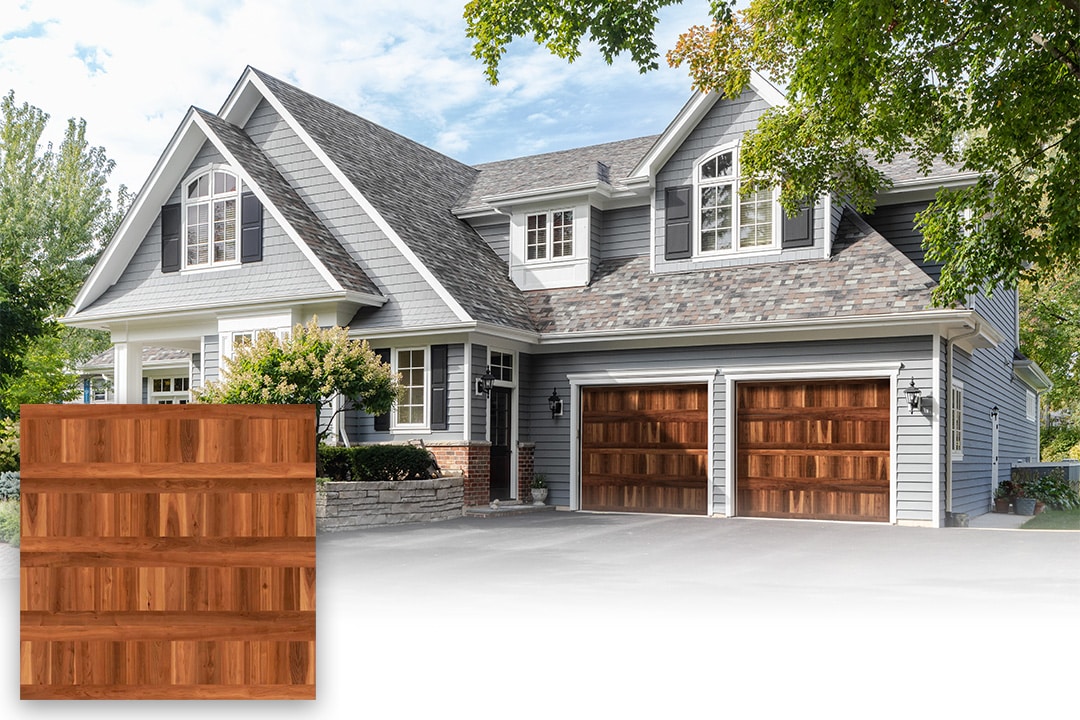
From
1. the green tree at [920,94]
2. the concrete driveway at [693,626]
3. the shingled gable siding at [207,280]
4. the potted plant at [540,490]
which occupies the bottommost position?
the potted plant at [540,490]

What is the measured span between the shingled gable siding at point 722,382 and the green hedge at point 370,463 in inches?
121

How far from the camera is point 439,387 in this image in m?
16.9

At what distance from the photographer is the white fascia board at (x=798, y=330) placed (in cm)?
1468

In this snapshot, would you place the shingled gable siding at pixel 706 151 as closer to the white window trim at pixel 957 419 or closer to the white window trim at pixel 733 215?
the white window trim at pixel 733 215

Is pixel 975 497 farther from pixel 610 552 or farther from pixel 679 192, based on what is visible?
pixel 610 552

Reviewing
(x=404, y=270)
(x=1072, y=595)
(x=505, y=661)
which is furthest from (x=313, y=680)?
(x=404, y=270)

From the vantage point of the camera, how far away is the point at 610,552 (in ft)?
38.7

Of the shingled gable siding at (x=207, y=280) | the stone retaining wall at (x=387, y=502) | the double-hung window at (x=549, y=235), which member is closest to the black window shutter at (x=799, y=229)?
the double-hung window at (x=549, y=235)

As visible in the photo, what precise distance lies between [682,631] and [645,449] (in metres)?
10.3

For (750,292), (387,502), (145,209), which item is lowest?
(387,502)

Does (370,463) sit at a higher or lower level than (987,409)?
lower

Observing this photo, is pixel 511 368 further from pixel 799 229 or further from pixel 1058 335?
pixel 1058 335

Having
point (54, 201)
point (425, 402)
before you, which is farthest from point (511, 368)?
point (54, 201)

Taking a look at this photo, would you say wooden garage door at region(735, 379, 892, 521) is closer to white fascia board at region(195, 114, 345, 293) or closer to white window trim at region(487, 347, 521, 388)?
white window trim at region(487, 347, 521, 388)
